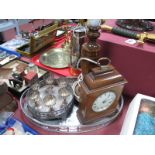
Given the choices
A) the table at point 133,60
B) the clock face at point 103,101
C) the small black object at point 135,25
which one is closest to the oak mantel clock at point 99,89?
the clock face at point 103,101

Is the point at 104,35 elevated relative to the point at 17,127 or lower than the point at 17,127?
elevated

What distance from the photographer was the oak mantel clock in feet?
1.84

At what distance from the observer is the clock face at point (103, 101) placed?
60 centimetres

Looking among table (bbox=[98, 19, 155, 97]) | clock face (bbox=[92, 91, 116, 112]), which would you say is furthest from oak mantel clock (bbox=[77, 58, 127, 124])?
table (bbox=[98, 19, 155, 97])

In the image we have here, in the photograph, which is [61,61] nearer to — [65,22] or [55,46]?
[55,46]

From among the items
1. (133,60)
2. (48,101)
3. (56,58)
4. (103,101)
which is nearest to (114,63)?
(133,60)

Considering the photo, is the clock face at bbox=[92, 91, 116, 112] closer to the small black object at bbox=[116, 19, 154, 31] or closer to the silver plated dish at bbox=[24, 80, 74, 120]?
the silver plated dish at bbox=[24, 80, 74, 120]

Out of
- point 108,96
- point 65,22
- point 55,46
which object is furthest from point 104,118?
point 65,22

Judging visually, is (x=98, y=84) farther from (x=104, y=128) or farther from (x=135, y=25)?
(x=135, y=25)

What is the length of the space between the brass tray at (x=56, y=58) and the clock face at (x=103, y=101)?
377 mm

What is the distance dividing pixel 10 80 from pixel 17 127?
21 centimetres

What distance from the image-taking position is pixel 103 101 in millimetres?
614

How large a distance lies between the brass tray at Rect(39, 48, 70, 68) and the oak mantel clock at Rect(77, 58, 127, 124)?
38cm

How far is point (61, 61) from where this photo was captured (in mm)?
998
